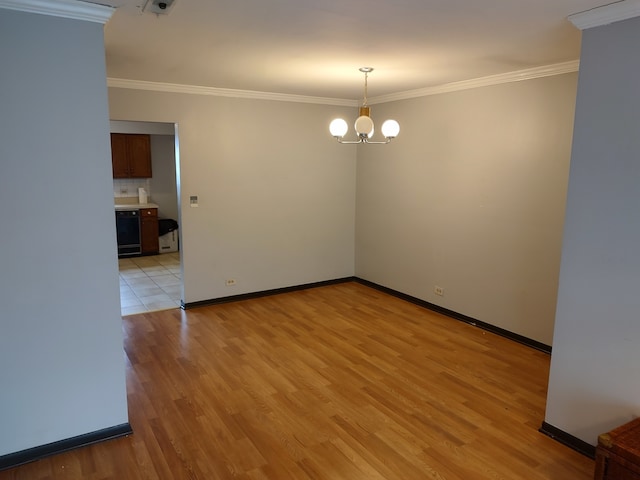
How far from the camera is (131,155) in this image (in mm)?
8227

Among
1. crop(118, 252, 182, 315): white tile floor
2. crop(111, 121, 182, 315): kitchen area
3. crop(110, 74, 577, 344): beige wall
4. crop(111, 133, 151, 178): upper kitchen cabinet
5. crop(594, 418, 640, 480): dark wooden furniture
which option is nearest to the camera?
crop(594, 418, 640, 480): dark wooden furniture

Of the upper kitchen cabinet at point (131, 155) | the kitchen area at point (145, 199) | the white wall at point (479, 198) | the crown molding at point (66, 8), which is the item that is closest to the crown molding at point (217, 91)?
the white wall at point (479, 198)

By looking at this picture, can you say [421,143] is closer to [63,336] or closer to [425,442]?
[425,442]

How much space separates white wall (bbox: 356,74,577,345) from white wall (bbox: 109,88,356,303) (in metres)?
0.60

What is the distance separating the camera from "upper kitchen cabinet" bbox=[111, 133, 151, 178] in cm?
807

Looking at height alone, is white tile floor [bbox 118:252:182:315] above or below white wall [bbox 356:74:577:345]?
below

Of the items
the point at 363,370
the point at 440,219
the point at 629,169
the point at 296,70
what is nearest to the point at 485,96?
the point at 440,219

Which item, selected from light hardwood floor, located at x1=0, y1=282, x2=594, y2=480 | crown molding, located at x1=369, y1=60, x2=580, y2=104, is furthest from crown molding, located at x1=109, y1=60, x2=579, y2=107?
light hardwood floor, located at x1=0, y1=282, x2=594, y2=480

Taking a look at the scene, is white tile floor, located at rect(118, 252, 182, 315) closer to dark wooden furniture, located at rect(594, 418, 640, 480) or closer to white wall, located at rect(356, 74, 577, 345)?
white wall, located at rect(356, 74, 577, 345)

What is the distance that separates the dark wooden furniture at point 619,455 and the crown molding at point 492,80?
2.78 m

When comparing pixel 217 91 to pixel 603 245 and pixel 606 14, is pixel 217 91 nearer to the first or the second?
pixel 606 14

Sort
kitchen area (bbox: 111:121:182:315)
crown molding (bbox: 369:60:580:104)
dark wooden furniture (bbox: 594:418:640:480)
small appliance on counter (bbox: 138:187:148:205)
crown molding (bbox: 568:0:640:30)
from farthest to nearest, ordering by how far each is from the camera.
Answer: small appliance on counter (bbox: 138:187:148:205) → kitchen area (bbox: 111:121:182:315) → crown molding (bbox: 369:60:580:104) → crown molding (bbox: 568:0:640:30) → dark wooden furniture (bbox: 594:418:640:480)

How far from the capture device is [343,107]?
6090 mm

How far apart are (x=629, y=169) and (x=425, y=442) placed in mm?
2017
